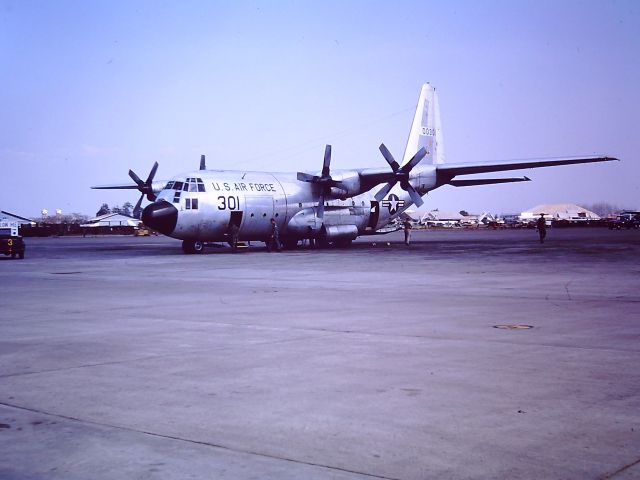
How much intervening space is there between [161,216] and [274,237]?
7111 millimetres

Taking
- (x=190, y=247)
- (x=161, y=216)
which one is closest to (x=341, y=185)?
(x=190, y=247)

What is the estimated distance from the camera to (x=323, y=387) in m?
6.60

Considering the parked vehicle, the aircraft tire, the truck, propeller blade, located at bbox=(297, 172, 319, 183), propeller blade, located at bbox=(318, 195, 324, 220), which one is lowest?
the aircraft tire

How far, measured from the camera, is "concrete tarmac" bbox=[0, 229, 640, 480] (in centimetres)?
453

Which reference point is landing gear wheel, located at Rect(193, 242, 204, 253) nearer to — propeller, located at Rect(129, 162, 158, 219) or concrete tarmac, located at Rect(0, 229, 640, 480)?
propeller, located at Rect(129, 162, 158, 219)

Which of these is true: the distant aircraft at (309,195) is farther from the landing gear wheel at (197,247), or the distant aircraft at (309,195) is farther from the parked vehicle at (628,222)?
the parked vehicle at (628,222)

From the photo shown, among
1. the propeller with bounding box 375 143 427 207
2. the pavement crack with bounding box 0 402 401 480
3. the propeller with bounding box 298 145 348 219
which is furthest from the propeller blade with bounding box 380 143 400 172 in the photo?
the pavement crack with bounding box 0 402 401 480

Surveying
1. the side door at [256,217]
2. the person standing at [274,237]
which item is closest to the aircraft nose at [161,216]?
the side door at [256,217]

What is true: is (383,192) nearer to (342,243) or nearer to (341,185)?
(341,185)

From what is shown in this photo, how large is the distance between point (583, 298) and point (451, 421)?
9.34m

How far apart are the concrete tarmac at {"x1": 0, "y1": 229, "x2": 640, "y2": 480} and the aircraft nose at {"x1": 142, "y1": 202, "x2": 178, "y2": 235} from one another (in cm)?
1807

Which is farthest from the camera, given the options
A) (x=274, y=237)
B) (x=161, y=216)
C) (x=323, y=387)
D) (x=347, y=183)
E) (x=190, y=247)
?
(x=347, y=183)

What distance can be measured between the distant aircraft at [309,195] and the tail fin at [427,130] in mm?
63

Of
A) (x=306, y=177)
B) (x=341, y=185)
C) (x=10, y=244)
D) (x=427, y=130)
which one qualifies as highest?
(x=427, y=130)
